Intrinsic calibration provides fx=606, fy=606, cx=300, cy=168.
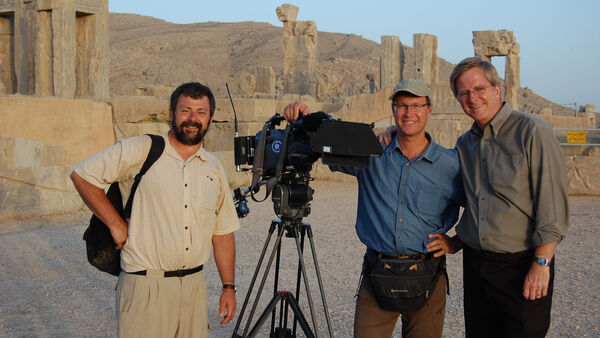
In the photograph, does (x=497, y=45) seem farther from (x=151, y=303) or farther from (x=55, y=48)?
(x=151, y=303)

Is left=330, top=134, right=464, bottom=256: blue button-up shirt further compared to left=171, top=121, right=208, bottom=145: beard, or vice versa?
left=330, top=134, right=464, bottom=256: blue button-up shirt

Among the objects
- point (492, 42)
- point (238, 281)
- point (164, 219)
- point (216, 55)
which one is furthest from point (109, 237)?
point (216, 55)

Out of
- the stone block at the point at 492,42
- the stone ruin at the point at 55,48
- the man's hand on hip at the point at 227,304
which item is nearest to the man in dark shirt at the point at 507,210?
the man's hand on hip at the point at 227,304

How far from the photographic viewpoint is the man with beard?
8.39ft

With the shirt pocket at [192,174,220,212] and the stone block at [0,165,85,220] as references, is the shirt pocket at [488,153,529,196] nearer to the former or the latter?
the shirt pocket at [192,174,220,212]

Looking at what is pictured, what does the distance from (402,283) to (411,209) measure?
0.34m

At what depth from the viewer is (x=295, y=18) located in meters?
24.6

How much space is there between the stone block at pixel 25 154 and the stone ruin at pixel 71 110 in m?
0.01

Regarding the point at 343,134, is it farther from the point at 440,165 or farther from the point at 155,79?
the point at 155,79

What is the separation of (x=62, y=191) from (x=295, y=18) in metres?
17.7

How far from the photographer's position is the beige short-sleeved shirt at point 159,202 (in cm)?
257

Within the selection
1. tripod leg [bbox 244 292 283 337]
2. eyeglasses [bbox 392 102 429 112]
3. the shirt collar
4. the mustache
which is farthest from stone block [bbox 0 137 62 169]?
the shirt collar

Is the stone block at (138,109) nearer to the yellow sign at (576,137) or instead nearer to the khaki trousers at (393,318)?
the yellow sign at (576,137)

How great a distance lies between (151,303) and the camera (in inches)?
100
